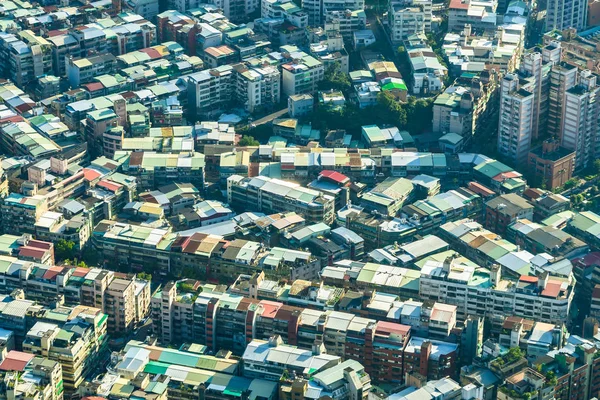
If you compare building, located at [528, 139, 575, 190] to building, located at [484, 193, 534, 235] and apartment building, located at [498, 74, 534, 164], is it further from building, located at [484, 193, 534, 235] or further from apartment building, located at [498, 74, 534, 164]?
building, located at [484, 193, 534, 235]

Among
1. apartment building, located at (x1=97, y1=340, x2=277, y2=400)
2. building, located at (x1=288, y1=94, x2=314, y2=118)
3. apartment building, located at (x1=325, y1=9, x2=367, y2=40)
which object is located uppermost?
apartment building, located at (x1=325, y1=9, x2=367, y2=40)

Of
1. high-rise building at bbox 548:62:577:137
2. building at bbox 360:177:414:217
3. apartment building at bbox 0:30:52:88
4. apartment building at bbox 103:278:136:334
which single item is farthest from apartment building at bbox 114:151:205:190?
high-rise building at bbox 548:62:577:137

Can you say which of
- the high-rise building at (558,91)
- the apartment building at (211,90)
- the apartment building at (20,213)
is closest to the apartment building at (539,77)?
the high-rise building at (558,91)

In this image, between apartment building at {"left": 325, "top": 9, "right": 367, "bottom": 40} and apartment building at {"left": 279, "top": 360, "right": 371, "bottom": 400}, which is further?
apartment building at {"left": 325, "top": 9, "right": 367, "bottom": 40}

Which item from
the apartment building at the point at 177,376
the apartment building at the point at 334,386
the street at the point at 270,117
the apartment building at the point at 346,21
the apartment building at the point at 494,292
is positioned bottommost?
the apartment building at the point at 177,376

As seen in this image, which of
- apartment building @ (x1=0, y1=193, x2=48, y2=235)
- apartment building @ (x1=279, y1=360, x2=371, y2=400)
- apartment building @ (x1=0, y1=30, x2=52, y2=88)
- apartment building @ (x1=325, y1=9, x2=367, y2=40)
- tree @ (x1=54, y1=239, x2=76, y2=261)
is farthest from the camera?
apartment building @ (x1=325, y1=9, x2=367, y2=40)

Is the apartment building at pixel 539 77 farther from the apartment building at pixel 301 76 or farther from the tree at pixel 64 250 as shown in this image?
the tree at pixel 64 250

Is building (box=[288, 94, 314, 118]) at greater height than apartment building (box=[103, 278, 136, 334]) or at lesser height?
greater
